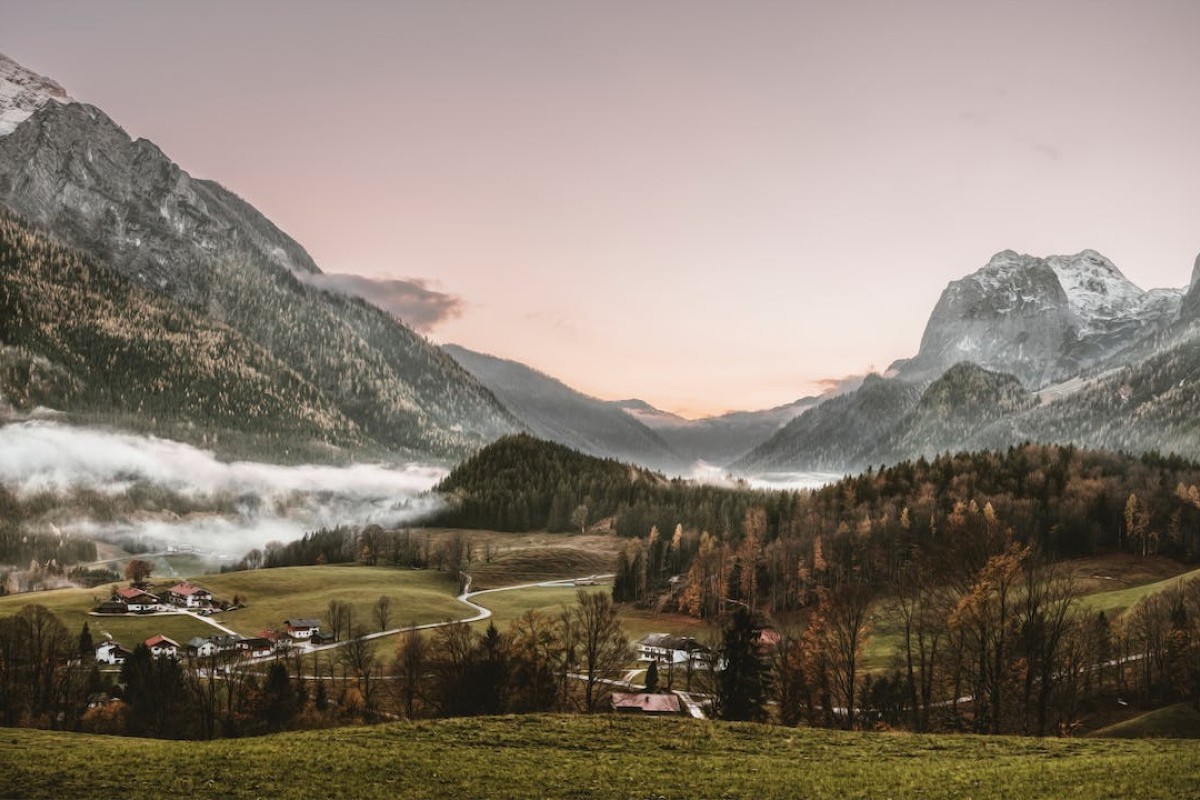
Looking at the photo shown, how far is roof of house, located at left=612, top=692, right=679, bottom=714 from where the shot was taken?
78688mm

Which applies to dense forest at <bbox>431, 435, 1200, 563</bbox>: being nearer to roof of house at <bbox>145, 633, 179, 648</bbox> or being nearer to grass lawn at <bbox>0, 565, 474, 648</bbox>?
grass lawn at <bbox>0, 565, 474, 648</bbox>

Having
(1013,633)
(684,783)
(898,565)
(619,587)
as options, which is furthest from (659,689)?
(619,587)

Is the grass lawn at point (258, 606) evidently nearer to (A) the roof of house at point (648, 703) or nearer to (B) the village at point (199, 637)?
(B) the village at point (199, 637)

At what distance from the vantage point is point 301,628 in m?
148

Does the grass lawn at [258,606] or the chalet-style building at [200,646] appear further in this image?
the grass lawn at [258,606]

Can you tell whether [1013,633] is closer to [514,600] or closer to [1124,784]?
[1124,784]

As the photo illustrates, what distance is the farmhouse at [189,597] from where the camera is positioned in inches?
6703

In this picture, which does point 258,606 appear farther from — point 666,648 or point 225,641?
point 666,648

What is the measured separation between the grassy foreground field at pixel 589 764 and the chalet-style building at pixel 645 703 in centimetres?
3476

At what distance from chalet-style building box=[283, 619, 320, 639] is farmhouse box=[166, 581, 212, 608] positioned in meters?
32.5

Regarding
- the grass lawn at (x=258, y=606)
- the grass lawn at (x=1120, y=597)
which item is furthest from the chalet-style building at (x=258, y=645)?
the grass lawn at (x=1120, y=597)

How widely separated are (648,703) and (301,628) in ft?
301

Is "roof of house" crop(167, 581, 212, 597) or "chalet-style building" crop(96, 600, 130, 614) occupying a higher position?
"roof of house" crop(167, 581, 212, 597)

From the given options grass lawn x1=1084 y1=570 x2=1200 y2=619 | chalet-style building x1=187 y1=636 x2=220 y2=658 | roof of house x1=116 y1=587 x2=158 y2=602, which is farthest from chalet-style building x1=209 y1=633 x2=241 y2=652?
grass lawn x1=1084 y1=570 x2=1200 y2=619
